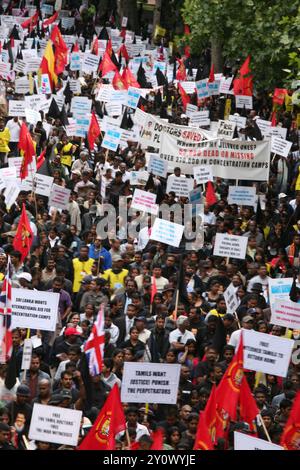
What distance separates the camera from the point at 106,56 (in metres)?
33.2

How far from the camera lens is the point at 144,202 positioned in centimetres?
2170

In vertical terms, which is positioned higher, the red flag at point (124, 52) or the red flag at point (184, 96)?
the red flag at point (184, 96)

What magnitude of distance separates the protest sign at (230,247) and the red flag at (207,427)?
6.08 meters

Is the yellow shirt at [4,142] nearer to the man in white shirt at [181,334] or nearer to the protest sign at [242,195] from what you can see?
the protest sign at [242,195]

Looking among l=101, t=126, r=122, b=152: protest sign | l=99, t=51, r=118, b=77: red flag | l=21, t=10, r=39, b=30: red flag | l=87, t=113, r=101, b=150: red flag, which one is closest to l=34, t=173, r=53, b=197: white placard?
l=101, t=126, r=122, b=152: protest sign

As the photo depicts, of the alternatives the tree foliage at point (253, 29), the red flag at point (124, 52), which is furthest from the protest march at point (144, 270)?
the red flag at point (124, 52)

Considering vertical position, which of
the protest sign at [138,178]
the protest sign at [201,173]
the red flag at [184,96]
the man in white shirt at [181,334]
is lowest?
the red flag at [184,96]

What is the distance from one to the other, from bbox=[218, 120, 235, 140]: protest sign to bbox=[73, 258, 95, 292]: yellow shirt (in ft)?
22.6

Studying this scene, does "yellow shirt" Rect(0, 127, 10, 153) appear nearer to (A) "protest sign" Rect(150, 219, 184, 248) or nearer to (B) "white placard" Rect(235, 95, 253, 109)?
(A) "protest sign" Rect(150, 219, 184, 248)

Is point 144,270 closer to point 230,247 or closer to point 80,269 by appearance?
point 80,269

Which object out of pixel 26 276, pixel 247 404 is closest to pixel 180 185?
pixel 26 276

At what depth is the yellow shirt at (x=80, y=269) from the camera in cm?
1931

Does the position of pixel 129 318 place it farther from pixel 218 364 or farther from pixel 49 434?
pixel 49 434

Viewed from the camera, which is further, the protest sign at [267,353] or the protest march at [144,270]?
the protest sign at [267,353]
